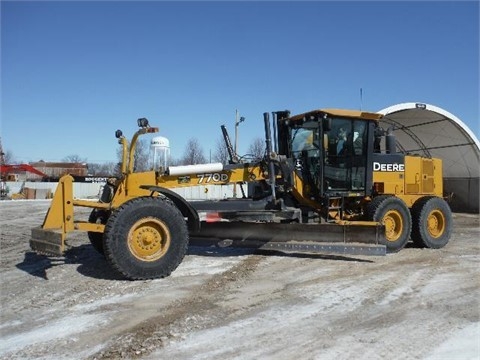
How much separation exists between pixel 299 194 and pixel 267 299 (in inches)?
136

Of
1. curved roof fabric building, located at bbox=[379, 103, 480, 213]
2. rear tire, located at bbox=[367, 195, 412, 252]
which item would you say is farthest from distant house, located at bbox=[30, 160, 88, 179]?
rear tire, located at bbox=[367, 195, 412, 252]

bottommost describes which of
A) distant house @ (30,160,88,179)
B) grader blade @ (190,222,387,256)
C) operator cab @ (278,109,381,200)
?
grader blade @ (190,222,387,256)

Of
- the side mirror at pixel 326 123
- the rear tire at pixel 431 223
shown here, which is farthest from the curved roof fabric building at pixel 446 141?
the side mirror at pixel 326 123

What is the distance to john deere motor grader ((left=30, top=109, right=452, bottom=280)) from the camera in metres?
6.82

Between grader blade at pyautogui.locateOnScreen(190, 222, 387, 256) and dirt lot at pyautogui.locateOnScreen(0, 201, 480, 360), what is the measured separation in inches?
10.4

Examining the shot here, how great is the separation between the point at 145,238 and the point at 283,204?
2827 millimetres

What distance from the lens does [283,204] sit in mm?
8688

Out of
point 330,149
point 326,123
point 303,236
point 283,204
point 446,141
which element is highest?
point 446,141

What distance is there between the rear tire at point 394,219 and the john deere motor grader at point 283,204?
20mm

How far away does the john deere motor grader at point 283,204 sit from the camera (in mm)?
6816

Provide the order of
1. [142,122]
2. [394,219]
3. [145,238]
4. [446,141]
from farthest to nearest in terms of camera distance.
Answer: [446,141] → [394,219] → [142,122] → [145,238]

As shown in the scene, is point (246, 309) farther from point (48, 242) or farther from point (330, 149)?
point (330, 149)

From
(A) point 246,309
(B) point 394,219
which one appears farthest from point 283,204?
(A) point 246,309

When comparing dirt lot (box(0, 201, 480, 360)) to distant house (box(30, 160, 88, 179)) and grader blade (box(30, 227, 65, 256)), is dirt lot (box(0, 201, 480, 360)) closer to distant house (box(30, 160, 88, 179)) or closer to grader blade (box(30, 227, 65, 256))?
grader blade (box(30, 227, 65, 256))
